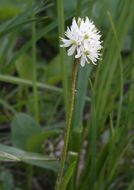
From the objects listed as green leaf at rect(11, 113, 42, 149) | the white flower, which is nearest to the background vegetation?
green leaf at rect(11, 113, 42, 149)

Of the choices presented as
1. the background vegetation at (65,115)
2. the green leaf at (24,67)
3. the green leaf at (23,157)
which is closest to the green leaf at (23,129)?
the background vegetation at (65,115)

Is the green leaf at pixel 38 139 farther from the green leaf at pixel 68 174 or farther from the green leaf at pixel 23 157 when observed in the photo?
the green leaf at pixel 68 174

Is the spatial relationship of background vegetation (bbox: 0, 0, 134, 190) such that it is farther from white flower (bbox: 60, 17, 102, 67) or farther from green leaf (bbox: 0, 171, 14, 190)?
white flower (bbox: 60, 17, 102, 67)

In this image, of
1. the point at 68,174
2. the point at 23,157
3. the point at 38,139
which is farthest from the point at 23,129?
the point at 68,174

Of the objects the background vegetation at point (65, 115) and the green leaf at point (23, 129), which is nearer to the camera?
the background vegetation at point (65, 115)

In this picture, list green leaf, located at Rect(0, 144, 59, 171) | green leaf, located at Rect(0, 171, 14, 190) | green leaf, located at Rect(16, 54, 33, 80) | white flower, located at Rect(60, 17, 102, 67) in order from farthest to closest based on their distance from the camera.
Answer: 1. green leaf, located at Rect(16, 54, 33, 80)
2. green leaf, located at Rect(0, 171, 14, 190)
3. green leaf, located at Rect(0, 144, 59, 171)
4. white flower, located at Rect(60, 17, 102, 67)

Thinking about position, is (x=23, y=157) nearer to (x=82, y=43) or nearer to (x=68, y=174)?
(x=68, y=174)

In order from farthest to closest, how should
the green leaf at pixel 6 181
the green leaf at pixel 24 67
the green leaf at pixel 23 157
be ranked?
1. the green leaf at pixel 24 67
2. the green leaf at pixel 6 181
3. the green leaf at pixel 23 157
